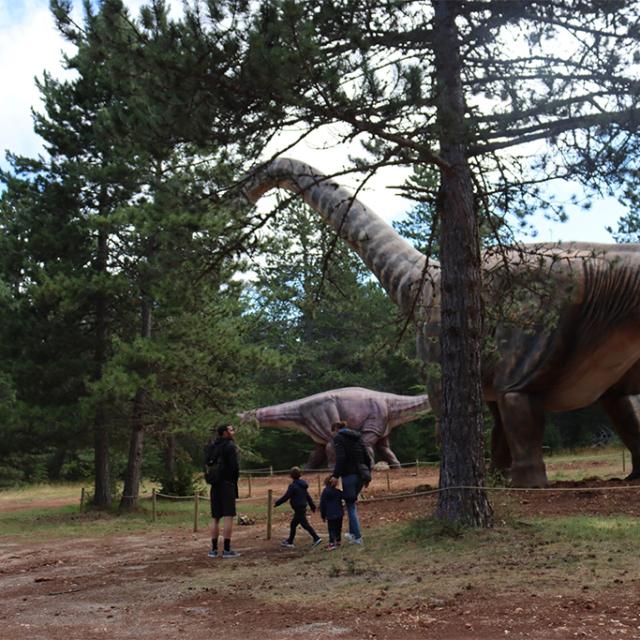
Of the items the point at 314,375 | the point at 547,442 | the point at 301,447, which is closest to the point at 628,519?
the point at 547,442

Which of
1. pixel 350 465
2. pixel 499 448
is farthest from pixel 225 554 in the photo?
pixel 499 448

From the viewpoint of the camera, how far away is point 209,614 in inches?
234

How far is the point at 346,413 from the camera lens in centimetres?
2423

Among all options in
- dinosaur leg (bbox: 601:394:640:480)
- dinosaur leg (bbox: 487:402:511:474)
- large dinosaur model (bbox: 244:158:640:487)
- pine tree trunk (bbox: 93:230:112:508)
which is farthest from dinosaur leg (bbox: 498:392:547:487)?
pine tree trunk (bbox: 93:230:112:508)

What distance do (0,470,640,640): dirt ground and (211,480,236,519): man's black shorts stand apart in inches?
19.3

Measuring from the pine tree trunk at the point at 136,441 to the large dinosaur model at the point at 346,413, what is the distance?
9.01 m

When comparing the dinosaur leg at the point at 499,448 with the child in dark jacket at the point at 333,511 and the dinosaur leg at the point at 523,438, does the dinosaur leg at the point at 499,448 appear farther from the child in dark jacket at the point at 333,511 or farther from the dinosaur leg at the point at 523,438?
the child in dark jacket at the point at 333,511

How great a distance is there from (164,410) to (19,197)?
4781 mm

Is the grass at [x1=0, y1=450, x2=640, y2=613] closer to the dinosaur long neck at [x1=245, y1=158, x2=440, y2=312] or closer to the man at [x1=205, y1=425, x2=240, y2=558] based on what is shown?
the man at [x1=205, y1=425, x2=240, y2=558]

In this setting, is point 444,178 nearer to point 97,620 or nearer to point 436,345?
point 436,345

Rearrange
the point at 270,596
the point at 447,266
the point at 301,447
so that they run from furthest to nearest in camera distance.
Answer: the point at 301,447
the point at 447,266
the point at 270,596

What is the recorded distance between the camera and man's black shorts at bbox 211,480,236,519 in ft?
28.8

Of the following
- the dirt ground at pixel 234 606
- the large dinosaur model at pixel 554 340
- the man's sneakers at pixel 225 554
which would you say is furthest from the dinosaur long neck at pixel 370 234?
the man's sneakers at pixel 225 554

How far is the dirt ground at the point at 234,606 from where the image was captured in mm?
5000
